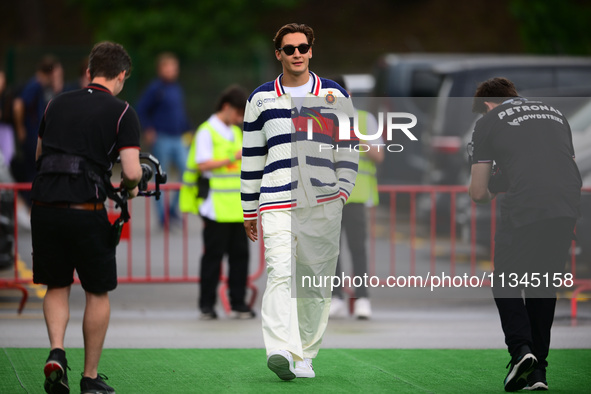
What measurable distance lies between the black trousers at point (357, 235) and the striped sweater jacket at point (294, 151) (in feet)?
7.75

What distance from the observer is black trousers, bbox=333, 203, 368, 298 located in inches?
324

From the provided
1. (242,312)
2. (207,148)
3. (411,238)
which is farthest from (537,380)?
(411,238)

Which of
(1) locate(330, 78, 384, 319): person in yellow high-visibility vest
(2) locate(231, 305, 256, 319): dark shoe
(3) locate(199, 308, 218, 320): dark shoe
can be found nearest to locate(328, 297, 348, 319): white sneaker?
(1) locate(330, 78, 384, 319): person in yellow high-visibility vest

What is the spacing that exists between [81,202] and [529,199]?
2.30 meters

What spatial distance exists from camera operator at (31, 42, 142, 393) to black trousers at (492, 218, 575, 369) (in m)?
1.96

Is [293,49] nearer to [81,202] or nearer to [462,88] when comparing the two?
[81,202]

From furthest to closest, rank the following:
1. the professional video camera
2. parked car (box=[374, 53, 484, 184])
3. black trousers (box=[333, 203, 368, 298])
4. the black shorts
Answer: parked car (box=[374, 53, 484, 184]) → black trousers (box=[333, 203, 368, 298]) → the professional video camera → the black shorts

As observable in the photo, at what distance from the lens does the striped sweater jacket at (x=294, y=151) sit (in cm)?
568

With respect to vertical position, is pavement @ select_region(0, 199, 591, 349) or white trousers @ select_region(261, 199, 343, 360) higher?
white trousers @ select_region(261, 199, 343, 360)

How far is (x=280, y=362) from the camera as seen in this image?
5508 millimetres

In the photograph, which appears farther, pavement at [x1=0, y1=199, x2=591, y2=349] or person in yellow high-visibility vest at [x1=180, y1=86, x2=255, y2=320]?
person in yellow high-visibility vest at [x1=180, y1=86, x2=255, y2=320]

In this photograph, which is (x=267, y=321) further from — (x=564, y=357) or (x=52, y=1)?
(x=52, y=1)

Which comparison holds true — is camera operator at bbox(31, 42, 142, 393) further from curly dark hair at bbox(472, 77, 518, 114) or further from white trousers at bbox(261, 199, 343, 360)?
curly dark hair at bbox(472, 77, 518, 114)

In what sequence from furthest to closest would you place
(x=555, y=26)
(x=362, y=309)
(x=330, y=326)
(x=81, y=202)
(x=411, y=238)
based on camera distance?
(x=555, y=26), (x=411, y=238), (x=362, y=309), (x=330, y=326), (x=81, y=202)
